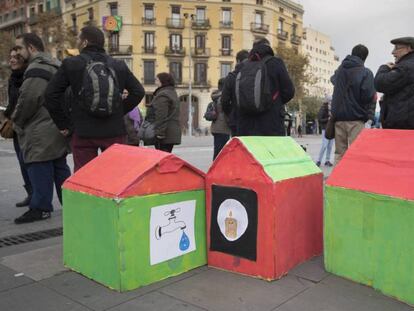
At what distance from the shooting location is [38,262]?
3738 mm

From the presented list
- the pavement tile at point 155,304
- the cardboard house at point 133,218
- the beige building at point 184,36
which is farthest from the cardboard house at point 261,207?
the beige building at point 184,36

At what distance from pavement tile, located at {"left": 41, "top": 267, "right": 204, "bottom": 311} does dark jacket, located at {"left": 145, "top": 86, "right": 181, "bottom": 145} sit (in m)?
2.95

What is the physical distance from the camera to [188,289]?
3152 mm

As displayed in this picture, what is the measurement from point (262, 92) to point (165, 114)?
2053 mm

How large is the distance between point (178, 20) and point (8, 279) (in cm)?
5374

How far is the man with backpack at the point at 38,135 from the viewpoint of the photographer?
4.90m

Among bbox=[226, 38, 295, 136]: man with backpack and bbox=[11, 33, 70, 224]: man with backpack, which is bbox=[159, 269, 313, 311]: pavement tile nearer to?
bbox=[226, 38, 295, 136]: man with backpack

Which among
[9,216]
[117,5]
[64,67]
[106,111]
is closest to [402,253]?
[106,111]

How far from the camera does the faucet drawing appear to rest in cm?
326

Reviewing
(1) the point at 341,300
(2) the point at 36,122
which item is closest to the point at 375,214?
(1) the point at 341,300

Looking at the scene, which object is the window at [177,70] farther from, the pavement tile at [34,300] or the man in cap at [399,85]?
the pavement tile at [34,300]

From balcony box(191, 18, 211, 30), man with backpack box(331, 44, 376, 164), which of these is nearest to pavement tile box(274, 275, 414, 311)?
man with backpack box(331, 44, 376, 164)

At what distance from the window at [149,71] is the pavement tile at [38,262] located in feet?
164

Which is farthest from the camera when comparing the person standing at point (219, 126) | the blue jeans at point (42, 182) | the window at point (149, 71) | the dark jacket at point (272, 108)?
the window at point (149, 71)
